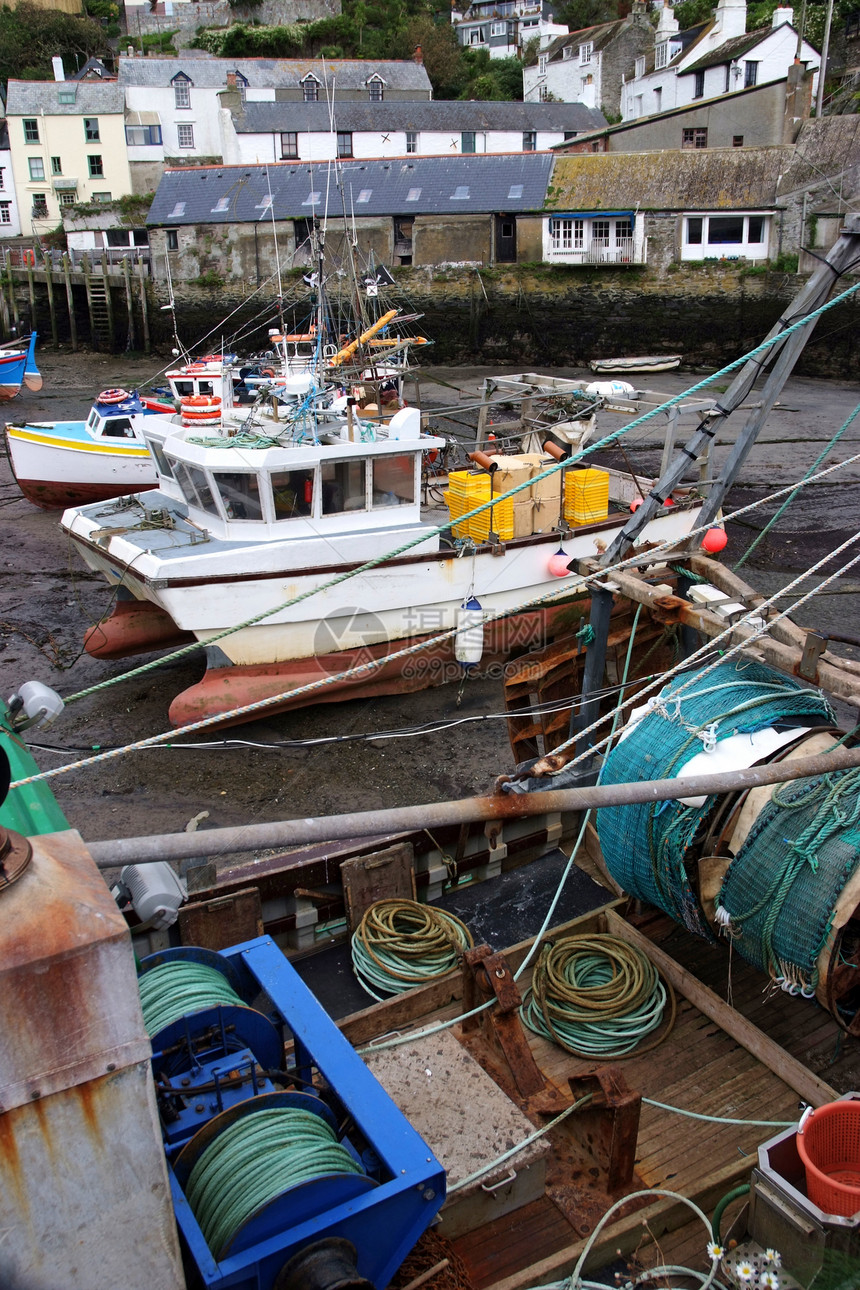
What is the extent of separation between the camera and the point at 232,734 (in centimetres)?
1056

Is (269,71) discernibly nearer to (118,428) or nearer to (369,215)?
(369,215)

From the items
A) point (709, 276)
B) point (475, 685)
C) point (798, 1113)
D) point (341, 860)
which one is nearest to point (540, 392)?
point (475, 685)

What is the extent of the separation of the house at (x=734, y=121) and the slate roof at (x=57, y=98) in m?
26.1

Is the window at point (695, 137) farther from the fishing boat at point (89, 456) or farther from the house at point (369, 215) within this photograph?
the fishing boat at point (89, 456)

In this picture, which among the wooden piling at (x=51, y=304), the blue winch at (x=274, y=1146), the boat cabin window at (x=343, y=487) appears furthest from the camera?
the wooden piling at (x=51, y=304)

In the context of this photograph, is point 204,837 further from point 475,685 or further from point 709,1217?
point 475,685

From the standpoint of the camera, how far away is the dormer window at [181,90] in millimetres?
50219

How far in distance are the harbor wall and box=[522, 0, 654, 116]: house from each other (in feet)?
93.0

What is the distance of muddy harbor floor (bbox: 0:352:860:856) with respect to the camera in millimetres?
9398

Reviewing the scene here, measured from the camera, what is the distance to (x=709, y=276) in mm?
33969

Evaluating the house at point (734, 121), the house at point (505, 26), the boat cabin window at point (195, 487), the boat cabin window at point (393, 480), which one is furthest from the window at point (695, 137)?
the boat cabin window at point (195, 487)

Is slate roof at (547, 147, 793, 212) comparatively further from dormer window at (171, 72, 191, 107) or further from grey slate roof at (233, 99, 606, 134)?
dormer window at (171, 72, 191, 107)

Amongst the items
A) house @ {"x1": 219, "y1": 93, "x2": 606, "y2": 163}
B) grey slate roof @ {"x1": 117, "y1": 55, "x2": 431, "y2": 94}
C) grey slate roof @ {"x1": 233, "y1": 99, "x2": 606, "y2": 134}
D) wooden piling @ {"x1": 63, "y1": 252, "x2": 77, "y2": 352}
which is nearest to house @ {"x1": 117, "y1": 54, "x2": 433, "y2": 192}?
grey slate roof @ {"x1": 117, "y1": 55, "x2": 431, "y2": 94}

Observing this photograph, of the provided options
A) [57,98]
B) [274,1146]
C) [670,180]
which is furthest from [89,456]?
[57,98]
